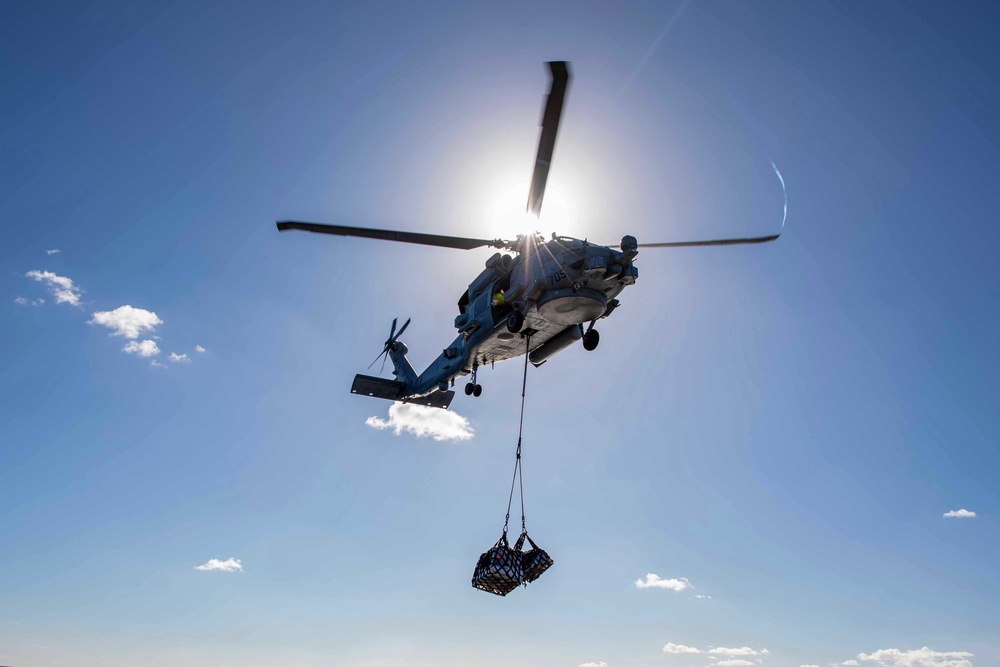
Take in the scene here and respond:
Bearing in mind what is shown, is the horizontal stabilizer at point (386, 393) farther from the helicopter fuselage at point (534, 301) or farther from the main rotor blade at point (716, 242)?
the main rotor blade at point (716, 242)

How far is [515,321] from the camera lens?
21547 millimetres

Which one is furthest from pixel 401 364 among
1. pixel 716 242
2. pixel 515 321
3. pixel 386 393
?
pixel 716 242

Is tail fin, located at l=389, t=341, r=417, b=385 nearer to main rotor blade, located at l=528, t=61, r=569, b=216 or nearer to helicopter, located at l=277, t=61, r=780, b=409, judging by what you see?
helicopter, located at l=277, t=61, r=780, b=409

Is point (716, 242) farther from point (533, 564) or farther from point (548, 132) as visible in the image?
point (533, 564)

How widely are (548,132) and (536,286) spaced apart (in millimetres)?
A: 5384

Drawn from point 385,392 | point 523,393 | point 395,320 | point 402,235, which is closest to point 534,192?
point 402,235

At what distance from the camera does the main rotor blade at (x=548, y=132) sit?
14.9 metres

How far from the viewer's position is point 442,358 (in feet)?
88.2

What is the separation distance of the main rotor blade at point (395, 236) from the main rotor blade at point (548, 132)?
330cm

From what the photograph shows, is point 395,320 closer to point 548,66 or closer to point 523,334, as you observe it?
point 523,334

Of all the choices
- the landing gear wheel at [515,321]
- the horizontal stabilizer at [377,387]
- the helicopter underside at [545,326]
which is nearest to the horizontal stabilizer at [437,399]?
the horizontal stabilizer at [377,387]

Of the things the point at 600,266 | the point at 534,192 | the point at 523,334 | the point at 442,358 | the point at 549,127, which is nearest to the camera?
the point at 549,127

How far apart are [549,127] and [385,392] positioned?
1695 cm

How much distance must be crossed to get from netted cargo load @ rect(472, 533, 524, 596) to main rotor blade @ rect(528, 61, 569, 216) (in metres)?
9.31
